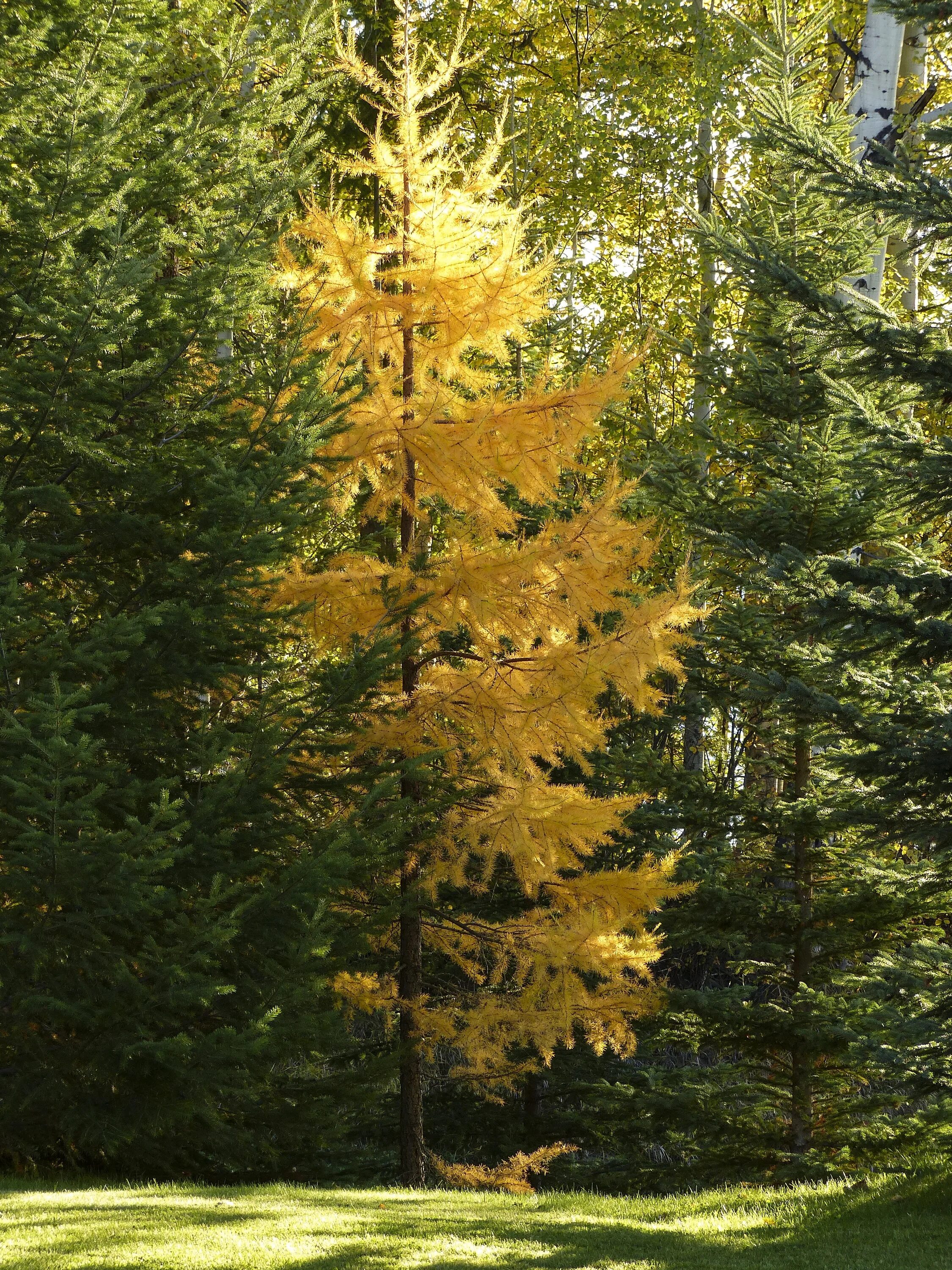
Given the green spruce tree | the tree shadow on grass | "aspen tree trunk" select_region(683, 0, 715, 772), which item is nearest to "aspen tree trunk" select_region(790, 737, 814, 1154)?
the tree shadow on grass

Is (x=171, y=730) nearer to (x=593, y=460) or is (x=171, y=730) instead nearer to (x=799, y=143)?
(x=799, y=143)

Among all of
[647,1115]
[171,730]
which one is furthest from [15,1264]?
[647,1115]

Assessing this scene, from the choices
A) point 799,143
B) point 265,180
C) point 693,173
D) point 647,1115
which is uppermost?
point 693,173

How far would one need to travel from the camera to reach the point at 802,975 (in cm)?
1020

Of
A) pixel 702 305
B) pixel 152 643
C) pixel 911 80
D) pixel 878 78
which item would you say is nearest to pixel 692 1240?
pixel 152 643

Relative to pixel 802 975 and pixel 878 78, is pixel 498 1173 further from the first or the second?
pixel 878 78

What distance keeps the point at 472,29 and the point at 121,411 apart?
15.1m

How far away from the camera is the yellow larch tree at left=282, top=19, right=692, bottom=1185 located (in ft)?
29.8

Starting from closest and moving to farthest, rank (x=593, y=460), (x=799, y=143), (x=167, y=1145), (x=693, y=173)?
(x=799, y=143) → (x=167, y=1145) → (x=693, y=173) → (x=593, y=460)

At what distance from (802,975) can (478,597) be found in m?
4.39

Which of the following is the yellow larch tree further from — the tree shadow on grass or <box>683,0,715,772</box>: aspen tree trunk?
<box>683,0,715,772</box>: aspen tree trunk

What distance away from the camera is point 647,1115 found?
34.9 ft

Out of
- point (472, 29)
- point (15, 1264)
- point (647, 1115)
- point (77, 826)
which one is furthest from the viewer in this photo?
point (472, 29)

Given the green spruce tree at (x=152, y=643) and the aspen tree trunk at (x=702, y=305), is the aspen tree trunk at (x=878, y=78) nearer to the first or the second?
the aspen tree trunk at (x=702, y=305)
